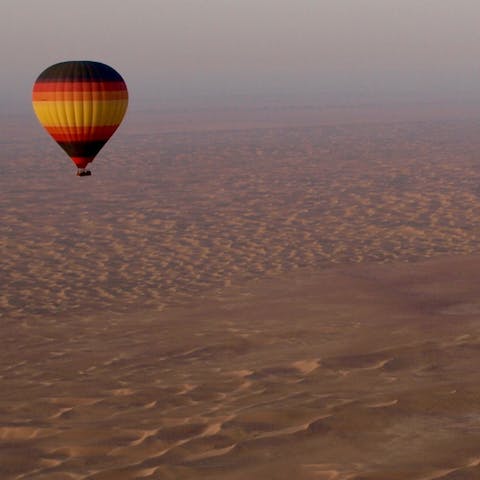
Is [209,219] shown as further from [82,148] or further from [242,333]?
[242,333]

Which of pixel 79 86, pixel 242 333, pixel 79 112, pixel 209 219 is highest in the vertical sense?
pixel 79 86

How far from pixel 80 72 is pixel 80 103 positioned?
0.54 meters

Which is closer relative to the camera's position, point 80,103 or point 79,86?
point 79,86

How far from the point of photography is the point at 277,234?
24453mm

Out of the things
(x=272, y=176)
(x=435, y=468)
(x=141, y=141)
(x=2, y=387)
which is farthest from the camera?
(x=141, y=141)

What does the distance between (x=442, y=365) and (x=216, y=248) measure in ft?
35.0

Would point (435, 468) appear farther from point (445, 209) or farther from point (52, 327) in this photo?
point (445, 209)

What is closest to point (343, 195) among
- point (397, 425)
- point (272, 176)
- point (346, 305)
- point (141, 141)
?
point (272, 176)

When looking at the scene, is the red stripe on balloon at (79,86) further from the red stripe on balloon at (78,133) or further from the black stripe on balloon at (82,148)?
the black stripe on balloon at (82,148)

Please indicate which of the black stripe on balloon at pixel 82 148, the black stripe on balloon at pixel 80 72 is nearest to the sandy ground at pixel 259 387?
the black stripe on balloon at pixel 82 148

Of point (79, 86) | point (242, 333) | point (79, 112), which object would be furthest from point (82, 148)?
point (242, 333)

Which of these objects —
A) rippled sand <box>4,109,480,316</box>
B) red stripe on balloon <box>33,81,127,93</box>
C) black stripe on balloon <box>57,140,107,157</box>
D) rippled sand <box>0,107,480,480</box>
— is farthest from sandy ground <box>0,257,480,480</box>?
red stripe on balloon <box>33,81,127,93</box>

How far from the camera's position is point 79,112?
19.0 metres

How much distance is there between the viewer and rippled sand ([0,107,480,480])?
9.20 meters
